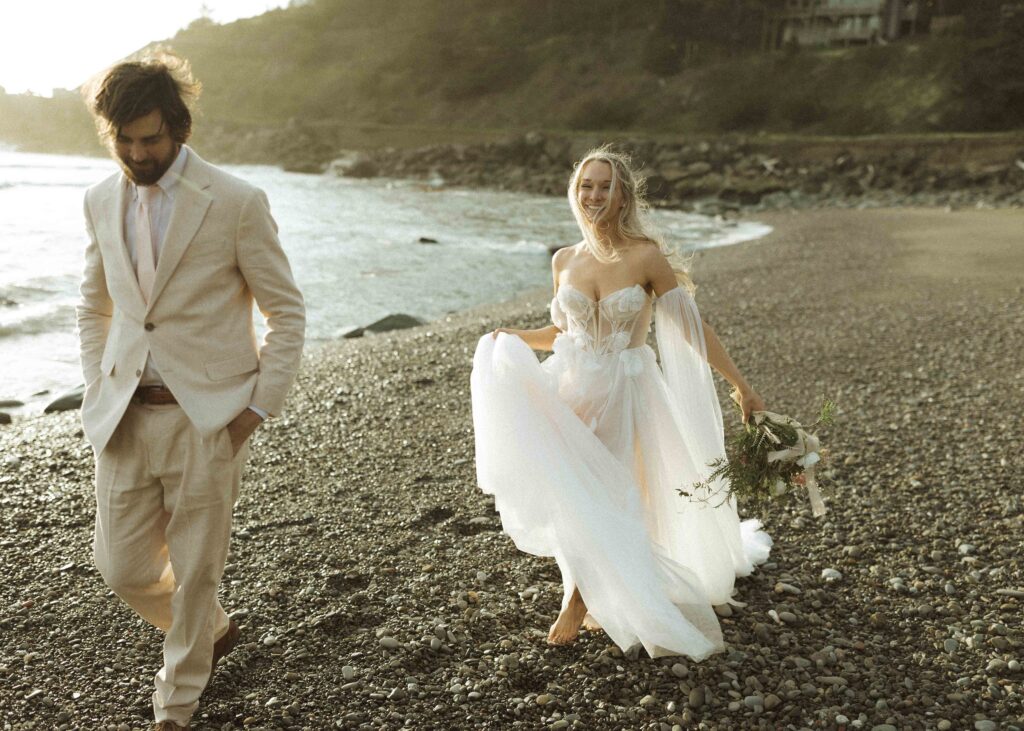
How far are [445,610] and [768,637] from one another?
5.24 feet

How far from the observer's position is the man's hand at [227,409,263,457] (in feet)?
10.7

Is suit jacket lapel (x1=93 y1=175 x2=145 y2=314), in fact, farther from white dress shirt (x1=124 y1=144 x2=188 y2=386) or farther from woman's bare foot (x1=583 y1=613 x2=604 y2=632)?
woman's bare foot (x1=583 y1=613 x2=604 y2=632)

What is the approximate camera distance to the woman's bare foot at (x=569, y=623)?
4258 millimetres

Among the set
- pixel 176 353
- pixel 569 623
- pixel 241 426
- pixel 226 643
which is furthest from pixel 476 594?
pixel 176 353

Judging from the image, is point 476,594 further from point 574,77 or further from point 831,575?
point 574,77

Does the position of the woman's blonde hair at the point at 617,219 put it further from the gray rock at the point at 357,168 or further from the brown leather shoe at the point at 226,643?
the gray rock at the point at 357,168

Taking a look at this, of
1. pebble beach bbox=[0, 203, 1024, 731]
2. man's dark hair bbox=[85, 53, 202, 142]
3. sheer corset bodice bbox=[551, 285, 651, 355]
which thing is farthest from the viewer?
sheer corset bodice bbox=[551, 285, 651, 355]

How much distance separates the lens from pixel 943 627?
4.50 metres

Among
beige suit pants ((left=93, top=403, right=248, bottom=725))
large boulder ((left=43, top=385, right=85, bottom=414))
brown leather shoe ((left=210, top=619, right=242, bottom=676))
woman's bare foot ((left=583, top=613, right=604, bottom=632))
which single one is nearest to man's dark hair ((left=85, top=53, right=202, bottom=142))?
beige suit pants ((left=93, top=403, right=248, bottom=725))

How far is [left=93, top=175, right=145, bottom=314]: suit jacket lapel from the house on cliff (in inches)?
2717

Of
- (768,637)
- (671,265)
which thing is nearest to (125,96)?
(671,265)

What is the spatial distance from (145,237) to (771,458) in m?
2.73

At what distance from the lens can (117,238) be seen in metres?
3.20

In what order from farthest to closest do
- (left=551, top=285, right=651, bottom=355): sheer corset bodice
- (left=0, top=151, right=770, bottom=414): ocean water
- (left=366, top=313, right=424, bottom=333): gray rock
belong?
(left=0, top=151, right=770, bottom=414): ocean water
(left=366, top=313, right=424, bottom=333): gray rock
(left=551, top=285, right=651, bottom=355): sheer corset bodice
